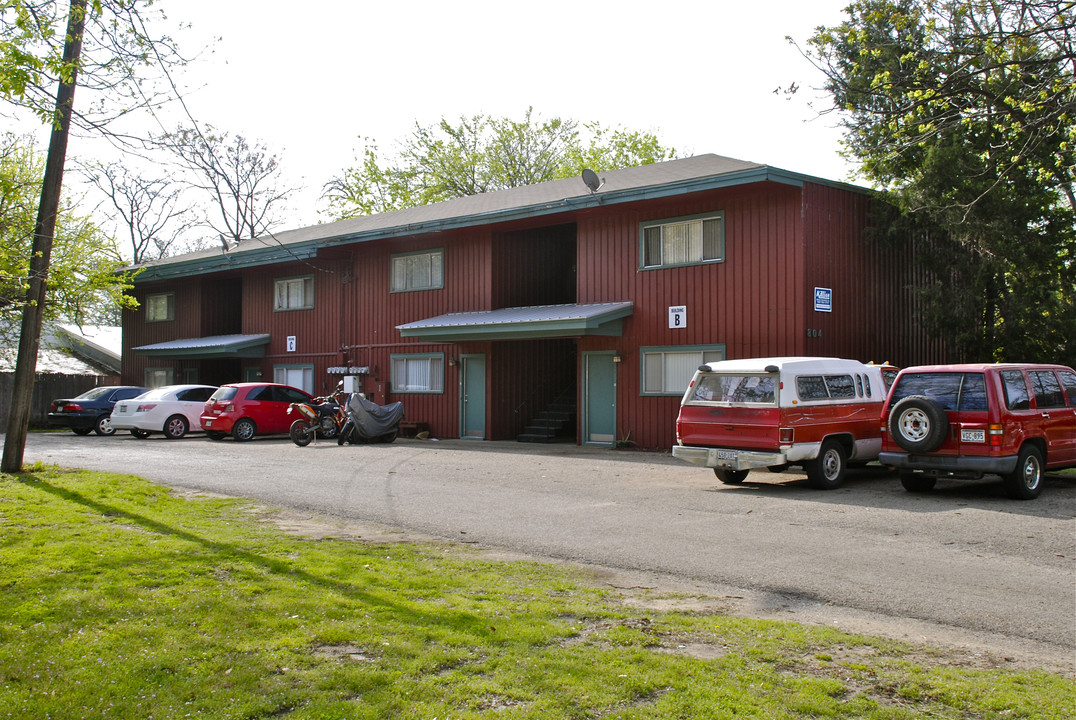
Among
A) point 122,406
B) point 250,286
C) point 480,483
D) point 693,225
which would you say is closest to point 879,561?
point 480,483

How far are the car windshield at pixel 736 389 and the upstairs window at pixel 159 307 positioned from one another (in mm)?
28473

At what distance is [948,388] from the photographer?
11930 millimetres

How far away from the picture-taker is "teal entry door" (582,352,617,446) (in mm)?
21000

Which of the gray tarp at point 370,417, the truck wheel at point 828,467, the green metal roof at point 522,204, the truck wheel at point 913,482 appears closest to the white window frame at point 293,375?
the green metal roof at point 522,204

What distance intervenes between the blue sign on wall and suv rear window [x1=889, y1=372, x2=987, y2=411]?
19.3 feet

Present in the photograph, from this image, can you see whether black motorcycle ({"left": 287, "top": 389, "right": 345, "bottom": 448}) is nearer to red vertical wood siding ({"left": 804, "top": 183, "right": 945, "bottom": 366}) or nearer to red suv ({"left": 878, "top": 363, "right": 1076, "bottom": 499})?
red vertical wood siding ({"left": 804, "top": 183, "right": 945, "bottom": 366})

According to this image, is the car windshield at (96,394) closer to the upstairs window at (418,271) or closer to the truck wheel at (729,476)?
the upstairs window at (418,271)

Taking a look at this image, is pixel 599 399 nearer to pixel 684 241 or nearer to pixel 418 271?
pixel 684 241

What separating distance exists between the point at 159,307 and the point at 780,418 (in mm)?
30970

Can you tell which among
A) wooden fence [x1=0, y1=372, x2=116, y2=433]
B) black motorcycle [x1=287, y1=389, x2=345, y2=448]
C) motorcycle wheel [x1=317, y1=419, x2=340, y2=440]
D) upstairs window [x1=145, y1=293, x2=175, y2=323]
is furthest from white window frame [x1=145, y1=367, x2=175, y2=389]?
motorcycle wheel [x1=317, y1=419, x2=340, y2=440]

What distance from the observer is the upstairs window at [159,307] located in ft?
119

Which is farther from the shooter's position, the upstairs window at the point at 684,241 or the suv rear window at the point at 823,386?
the upstairs window at the point at 684,241

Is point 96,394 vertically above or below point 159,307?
below

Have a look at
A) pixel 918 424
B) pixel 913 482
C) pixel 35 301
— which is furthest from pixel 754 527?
pixel 35 301
